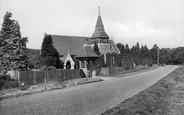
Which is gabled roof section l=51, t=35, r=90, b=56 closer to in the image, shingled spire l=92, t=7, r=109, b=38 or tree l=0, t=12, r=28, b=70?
shingled spire l=92, t=7, r=109, b=38

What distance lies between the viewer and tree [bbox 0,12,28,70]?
71.1 feet

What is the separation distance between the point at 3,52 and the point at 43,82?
629 centimetres

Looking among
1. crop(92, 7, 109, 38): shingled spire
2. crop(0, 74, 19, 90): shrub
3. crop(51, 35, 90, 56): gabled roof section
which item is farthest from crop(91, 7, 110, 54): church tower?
crop(0, 74, 19, 90): shrub

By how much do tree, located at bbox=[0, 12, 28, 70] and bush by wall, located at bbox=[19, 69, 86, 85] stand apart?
12.8ft

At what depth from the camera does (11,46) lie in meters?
22.1

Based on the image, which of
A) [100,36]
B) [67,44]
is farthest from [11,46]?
[100,36]

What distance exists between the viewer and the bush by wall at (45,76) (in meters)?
17.7

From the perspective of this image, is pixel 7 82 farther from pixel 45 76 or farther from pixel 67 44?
pixel 67 44

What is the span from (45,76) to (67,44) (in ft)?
120

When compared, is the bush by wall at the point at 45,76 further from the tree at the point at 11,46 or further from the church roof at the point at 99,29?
the church roof at the point at 99,29

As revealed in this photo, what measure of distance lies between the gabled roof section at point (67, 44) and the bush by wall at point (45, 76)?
2807 cm

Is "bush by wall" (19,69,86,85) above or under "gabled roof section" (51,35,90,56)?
under

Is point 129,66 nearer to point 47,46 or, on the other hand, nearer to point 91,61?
point 91,61

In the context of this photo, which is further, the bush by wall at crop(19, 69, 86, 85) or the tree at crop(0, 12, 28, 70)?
the tree at crop(0, 12, 28, 70)
